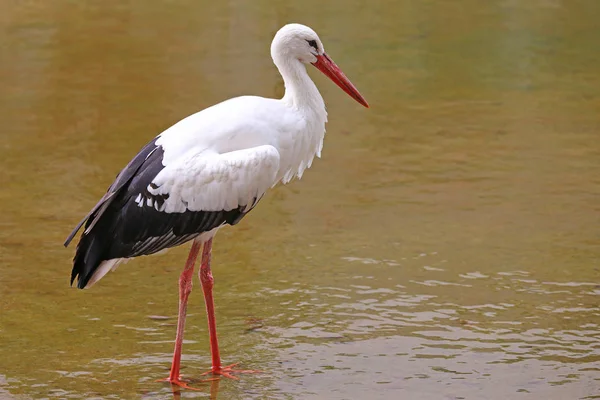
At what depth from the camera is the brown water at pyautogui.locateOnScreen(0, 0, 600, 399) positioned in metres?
5.29

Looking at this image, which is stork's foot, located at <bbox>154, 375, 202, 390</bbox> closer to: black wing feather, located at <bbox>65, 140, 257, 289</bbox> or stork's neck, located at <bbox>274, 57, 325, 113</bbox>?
black wing feather, located at <bbox>65, 140, 257, 289</bbox>

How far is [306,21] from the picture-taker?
41.3 feet

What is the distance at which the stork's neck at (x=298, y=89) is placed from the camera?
550 cm

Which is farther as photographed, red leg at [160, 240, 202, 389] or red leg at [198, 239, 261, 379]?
red leg at [198, 239, 261, 379]

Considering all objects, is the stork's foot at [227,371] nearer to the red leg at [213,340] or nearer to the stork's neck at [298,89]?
the red leg at [213,340]

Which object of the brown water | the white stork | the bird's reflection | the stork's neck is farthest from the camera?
the stork's neck

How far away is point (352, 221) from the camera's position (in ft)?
23.7

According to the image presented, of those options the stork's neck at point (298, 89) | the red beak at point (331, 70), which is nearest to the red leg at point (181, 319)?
the stork's neck at point (298, 89)

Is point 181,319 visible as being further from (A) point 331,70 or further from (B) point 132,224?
(A) point 331,70

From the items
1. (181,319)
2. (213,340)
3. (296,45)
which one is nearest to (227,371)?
(213,340)

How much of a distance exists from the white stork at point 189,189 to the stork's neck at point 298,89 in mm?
136

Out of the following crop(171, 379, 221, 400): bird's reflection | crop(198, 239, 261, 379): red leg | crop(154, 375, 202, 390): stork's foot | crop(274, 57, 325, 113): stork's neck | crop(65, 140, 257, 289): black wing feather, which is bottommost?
crop(171, 379, 221, 400): bird's reflection

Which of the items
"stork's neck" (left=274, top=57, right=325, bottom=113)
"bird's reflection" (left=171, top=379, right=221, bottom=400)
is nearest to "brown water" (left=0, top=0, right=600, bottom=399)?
"bird's reflection" (left=171, top=379, right=221, bottom=400)

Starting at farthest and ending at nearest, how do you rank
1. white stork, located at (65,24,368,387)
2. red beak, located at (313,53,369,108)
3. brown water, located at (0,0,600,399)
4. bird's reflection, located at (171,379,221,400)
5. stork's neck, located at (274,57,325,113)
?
1. red beak, located at (313,53,369,108)
2. stork's neck, located at (274,57,325,113)
3. brown water, located at (0,0,600,399)
4. white stork, located at (65,24,368,387)
5. bird's reflection, located at (171,379,221,400)
